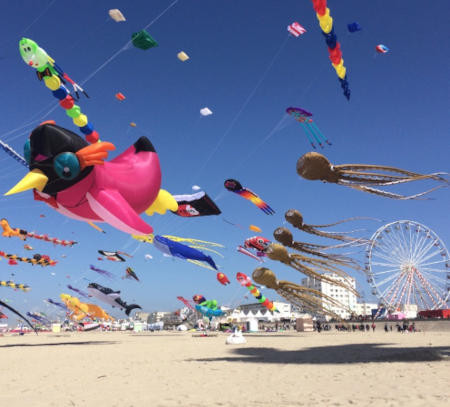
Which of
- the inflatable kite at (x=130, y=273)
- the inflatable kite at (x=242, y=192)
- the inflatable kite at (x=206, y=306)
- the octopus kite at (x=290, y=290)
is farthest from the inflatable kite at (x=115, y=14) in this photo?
the inflatable kite at (x=206, y=306)

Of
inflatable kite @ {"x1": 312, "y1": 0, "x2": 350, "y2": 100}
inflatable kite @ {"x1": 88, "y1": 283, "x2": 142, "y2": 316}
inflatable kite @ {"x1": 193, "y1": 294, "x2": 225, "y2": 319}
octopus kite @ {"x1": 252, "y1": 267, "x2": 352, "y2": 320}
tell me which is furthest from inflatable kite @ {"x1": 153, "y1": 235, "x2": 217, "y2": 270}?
inflatable kite @ {"x1": 193, "y1": 294, "x2": 225, "y2": 319}

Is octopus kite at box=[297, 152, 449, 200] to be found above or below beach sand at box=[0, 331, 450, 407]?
above

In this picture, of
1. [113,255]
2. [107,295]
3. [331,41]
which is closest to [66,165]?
[331,41]

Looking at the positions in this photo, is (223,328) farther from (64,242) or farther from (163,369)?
(163,369)

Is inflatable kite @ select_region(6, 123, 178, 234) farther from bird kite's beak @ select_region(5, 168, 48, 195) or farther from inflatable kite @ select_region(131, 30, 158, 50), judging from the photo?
inflatable kite @ select_region(131, 30, 158, 50)

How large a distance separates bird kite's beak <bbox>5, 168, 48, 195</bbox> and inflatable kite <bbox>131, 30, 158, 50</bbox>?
3.51m

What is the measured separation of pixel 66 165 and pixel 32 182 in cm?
58

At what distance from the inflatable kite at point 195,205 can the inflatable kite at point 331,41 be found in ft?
14.7

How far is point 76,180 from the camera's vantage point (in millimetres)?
6320

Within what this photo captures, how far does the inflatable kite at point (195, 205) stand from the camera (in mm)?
8875

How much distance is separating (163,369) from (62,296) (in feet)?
130

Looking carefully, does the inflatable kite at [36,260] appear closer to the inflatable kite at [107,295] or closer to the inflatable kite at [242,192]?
the inflatable kite at [107,295]

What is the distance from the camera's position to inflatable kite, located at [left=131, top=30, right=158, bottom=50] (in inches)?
307

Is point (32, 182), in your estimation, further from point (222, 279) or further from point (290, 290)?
point (222, 279)
